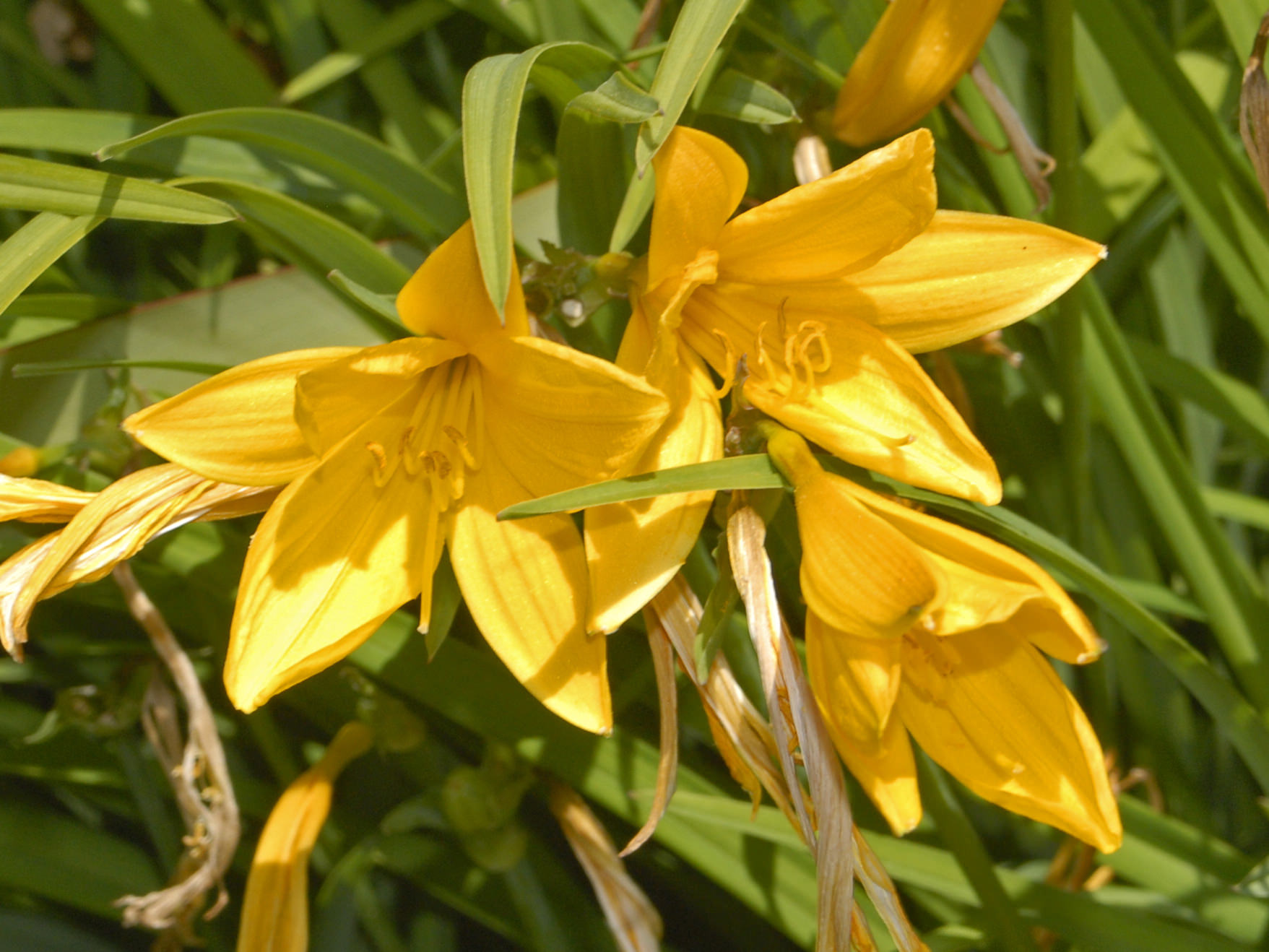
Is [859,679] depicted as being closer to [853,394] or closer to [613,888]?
[853,394]

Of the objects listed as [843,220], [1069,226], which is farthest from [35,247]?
[1069,226]

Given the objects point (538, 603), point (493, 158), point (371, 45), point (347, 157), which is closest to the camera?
point (493, 158)

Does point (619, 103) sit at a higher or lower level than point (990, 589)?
higher

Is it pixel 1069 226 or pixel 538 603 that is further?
pixel 1069 226

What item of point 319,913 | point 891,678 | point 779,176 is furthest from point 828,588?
point 319,913

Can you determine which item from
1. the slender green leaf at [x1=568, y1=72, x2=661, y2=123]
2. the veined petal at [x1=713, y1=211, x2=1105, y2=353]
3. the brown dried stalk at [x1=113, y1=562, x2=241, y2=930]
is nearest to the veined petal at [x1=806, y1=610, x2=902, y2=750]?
the veined petal at [x1=713, y1=211, x2=1105, y2=353]

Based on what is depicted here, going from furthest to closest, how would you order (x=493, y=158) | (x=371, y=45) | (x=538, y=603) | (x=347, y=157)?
(x=371, y=45) < (x=347, y=157) < (x=538, y=603) < (x=493, y=158)

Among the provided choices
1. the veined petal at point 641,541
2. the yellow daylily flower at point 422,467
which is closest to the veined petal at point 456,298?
the yellow daylily flower at point 422,467
